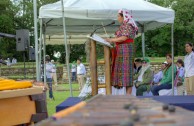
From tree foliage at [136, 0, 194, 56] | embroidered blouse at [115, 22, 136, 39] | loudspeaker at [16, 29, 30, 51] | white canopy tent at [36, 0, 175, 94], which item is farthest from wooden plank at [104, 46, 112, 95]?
tree foliage at [136, 0, 194, 56]

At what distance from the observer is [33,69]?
27.5m

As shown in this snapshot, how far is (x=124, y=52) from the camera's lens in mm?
5500

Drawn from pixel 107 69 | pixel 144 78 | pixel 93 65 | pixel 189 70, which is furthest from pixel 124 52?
pixel 144 78

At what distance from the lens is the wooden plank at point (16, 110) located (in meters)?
3.50

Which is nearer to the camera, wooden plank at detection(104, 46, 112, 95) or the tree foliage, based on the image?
wooden plank at detection(104, 46, 112, 95)

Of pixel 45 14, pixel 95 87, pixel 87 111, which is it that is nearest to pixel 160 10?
pixel 45 14

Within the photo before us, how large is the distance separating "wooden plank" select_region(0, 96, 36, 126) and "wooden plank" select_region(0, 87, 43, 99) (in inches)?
2.5

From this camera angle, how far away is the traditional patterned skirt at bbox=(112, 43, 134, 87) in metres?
5.51

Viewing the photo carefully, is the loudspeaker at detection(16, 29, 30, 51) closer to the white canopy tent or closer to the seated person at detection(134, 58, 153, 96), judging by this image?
the white canopy tent

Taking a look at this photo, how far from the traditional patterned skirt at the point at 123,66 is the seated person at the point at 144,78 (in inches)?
122

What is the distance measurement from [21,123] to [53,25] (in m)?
6.24

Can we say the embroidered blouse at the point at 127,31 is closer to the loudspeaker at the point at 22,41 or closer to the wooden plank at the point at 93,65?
the wooden plank at the point at 93,65

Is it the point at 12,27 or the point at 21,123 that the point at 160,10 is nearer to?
the point at 21,123

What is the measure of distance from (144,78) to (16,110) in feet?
18.1
